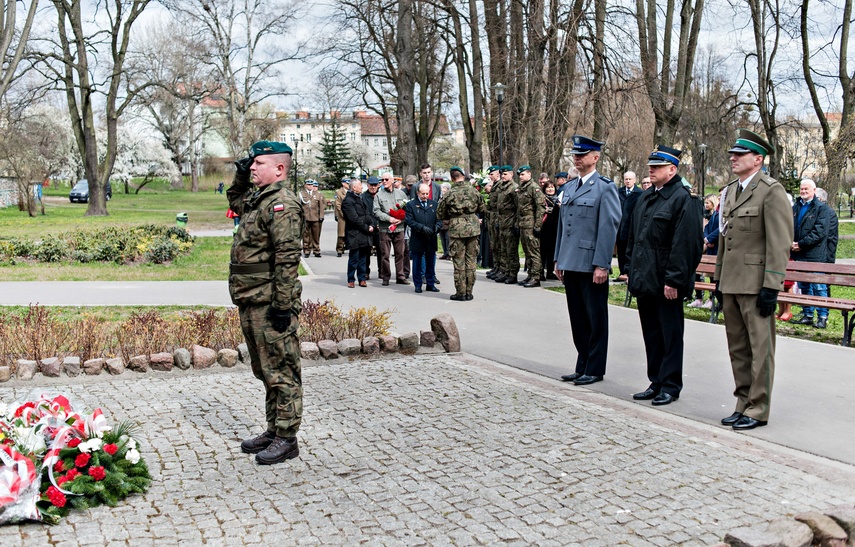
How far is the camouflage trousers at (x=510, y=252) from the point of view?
48.4ft

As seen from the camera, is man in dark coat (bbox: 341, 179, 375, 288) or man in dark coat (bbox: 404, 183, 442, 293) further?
man in dark coat (bbox: 341, 179, 375, 288)

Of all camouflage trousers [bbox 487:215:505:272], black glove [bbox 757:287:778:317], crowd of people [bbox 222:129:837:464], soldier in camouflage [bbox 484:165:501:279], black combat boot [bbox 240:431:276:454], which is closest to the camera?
crowd of people [bbox 222:129:837:464]

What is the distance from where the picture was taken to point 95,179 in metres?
37.3

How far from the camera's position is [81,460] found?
4738 millimetres

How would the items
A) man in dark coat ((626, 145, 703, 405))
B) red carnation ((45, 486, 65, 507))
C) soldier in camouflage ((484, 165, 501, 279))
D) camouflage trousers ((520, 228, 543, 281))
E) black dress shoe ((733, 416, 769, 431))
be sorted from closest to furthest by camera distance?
red carnation ((45, 486, 65, 507)) < black dress shoe ((733, 416, 769, 431)) < man in dark coat ((626, 145, 703, 405)) < camouflage trousers ((520, 228, 543, 281)) < soldier in camouflage ((484, 165, 501, 279))

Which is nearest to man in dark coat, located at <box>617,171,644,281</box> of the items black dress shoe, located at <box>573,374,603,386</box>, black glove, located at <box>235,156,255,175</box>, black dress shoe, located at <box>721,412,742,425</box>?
black dress shoe, located at <box>573,374,603,386</box>

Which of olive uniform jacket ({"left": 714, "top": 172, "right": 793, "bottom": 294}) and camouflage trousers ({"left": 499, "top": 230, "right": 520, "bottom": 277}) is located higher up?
olive uniform jacket ({"left": 714, "top": 172, "right": 793, "bottom": 294})

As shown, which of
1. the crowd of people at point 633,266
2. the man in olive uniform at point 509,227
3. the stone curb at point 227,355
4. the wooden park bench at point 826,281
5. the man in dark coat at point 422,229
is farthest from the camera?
the man in olive uniform at point 509,227

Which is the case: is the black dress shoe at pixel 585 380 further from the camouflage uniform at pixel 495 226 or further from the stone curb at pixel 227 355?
the camouflage uniform at pixel 495 226

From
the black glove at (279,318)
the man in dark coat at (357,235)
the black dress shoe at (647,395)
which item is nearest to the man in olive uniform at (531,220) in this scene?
the man in dark coat at (357,235)

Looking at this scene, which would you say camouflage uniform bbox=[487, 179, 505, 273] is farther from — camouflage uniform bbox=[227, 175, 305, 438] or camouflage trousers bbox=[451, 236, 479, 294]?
camouflage uniform bbox=[227, 175, 305, 438]

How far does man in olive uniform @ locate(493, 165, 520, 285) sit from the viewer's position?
1477cm

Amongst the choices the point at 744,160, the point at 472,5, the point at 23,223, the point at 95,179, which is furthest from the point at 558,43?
the point at 95,179

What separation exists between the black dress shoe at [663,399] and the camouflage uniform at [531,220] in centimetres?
768
